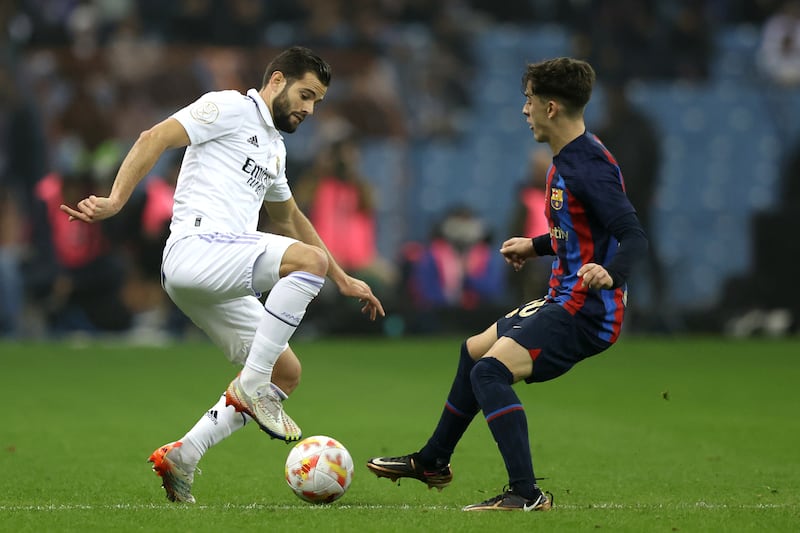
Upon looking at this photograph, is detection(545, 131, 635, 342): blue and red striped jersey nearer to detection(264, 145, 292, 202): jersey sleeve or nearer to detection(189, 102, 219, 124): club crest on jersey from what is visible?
detection(264, 145, 292, 202): jersey sleeve

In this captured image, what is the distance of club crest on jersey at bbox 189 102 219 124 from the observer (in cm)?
601

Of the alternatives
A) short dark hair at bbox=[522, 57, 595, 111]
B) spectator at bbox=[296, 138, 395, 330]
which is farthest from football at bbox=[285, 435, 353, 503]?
spectator at bbox=[296, 138, 395, 330]

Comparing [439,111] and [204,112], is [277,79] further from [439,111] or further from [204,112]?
[439,111]

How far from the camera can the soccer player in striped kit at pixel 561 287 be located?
18.2 feet

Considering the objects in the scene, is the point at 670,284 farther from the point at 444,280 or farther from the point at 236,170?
the point at 236,170

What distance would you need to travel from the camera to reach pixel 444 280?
61.7ft

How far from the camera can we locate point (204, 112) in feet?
19.8

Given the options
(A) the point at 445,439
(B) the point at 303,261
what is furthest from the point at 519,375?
(B) the point at 303,261

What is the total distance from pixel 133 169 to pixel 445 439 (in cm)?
192

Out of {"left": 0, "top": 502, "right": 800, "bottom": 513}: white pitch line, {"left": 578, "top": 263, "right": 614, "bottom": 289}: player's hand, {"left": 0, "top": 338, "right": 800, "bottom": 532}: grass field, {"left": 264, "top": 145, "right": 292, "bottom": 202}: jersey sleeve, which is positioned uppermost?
{"left": 264, "top": 145, "right": 292, "bottom": 202}: jersey sleeve

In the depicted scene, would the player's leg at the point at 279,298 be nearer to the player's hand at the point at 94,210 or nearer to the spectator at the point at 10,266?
the player's hand at the point at 94,210

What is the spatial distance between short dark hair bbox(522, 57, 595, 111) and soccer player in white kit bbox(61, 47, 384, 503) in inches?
43.6

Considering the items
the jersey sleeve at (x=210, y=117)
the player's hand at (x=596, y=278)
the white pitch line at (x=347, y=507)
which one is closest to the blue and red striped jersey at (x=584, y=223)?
the player's hand at (x=596, y=278)

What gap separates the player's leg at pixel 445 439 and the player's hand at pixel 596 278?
871 millimetres
